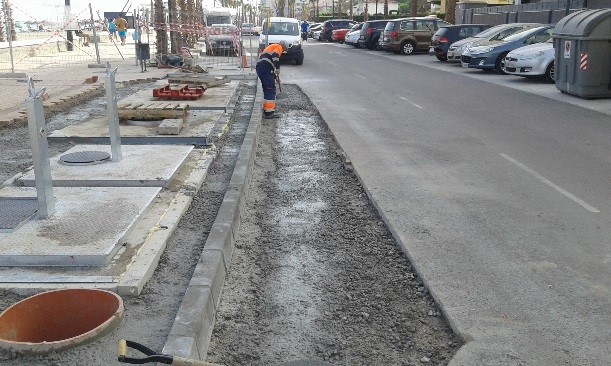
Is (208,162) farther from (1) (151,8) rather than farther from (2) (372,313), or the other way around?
(1) (151,8)

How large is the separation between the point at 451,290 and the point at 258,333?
4.80ft

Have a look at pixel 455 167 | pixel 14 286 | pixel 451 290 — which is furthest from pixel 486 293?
pixel 455 167

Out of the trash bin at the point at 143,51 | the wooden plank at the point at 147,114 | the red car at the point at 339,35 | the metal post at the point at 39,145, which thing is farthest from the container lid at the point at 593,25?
the red car at the point at 339,35

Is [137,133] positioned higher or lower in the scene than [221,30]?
lower

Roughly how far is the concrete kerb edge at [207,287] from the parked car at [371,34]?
1365 inches

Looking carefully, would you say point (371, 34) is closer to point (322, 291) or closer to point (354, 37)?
point (354, 37)

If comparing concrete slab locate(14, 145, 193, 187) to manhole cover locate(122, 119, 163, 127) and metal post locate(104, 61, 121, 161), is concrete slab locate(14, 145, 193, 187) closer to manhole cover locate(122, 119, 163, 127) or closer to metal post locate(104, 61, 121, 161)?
metal post locate(104, 61, 121, 161)

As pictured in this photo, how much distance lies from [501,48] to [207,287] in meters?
20.4

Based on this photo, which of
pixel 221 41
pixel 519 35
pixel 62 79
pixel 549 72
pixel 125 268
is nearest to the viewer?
pixel 125 268

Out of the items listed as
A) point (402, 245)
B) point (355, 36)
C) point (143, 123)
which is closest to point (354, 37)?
point (355, 36)

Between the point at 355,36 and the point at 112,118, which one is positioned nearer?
the point at 112,118

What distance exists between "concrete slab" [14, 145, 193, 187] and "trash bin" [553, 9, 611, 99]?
35.4 ft

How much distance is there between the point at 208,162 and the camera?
8.27 meters

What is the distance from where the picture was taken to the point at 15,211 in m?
5.94
